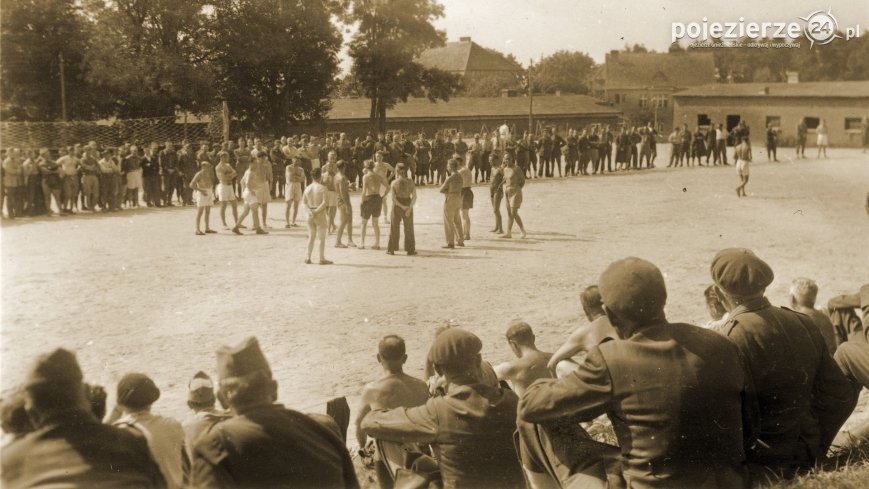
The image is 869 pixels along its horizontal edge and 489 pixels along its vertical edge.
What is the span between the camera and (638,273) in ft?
11.3

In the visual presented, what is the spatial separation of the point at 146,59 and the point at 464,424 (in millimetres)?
35933

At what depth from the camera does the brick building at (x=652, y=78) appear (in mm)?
76188

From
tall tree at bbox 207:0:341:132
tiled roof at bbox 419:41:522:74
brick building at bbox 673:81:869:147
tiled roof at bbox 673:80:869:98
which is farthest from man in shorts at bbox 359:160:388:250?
tiled roof at bbox 419:41:522:74

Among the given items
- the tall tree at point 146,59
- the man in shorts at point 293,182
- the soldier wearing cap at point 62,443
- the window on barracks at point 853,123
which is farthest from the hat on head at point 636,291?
the window on barracks at point 853,123

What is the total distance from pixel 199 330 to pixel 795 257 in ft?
34.0

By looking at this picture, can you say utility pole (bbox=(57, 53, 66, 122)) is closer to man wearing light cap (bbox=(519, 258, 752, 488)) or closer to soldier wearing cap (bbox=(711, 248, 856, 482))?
soldier wearing cap (bbox=(711, 248, 856, 482))

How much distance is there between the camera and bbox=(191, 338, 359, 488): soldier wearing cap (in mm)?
3395

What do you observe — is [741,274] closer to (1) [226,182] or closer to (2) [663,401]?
(2) [663,401]

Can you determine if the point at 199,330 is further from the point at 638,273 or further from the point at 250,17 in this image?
the point at 250,17

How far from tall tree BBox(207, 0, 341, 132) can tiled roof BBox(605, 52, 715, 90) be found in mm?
40715

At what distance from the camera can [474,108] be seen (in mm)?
59938

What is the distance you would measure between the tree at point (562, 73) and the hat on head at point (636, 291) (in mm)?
72086

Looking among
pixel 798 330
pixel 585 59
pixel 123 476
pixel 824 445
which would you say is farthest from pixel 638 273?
pixel 585 59

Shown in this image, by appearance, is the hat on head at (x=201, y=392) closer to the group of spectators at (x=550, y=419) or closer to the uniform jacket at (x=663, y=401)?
the group of spectators at (x=550, y=419)
